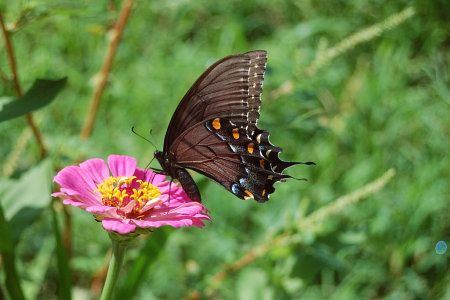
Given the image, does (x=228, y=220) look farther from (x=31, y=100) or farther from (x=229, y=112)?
(x=31, y=100)

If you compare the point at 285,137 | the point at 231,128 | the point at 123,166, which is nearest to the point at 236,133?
the point at 231,128

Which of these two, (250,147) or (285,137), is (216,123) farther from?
(285,137)

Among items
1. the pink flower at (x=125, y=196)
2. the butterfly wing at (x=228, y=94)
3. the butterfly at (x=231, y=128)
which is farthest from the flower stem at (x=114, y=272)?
the butterfly wing at (x=228, y=94)

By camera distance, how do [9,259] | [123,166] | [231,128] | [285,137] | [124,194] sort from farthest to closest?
[285,137] → [231,128] → [123,166] → [124,194] → [9,259]

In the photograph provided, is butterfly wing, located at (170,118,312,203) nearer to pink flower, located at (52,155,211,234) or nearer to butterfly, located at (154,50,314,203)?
butterfly, located at (154,50,314,203)

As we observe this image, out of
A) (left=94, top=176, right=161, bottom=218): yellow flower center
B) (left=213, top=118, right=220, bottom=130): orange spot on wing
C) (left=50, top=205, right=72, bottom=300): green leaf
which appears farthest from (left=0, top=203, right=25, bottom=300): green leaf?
(left=213, top=118, right=220, bottom=130): orange spot on wing

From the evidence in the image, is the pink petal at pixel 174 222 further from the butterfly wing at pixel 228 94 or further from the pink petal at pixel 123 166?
the butterfly wing at pixel 228 94
